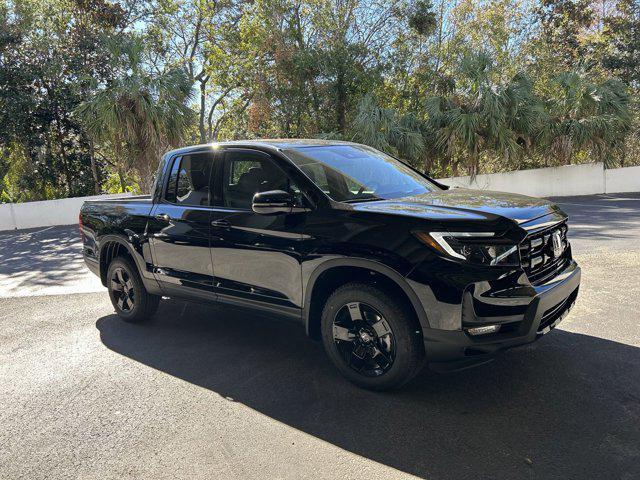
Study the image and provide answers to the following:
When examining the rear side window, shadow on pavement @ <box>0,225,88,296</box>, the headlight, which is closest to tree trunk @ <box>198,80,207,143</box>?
shadow on pavement @ <box>0,225,88,296</box>

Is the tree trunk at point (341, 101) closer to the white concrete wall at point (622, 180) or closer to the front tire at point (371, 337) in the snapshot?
the white concrete wall at point (622, 180)

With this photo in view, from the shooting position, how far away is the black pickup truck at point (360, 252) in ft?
10.4

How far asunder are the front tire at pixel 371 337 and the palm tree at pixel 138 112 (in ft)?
48.3

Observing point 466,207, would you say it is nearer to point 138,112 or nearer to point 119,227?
point 119,227

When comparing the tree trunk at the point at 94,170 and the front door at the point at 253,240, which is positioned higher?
the tree trunk at the point at 94,170

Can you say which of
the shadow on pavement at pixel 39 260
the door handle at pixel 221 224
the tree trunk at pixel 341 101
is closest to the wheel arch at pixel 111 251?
the door handle at pixel 221 224

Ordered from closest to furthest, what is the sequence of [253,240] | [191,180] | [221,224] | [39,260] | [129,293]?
[253,240], [221,224], [191,180], [129,293], [39,260]

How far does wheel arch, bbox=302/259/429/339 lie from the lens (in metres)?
3.28

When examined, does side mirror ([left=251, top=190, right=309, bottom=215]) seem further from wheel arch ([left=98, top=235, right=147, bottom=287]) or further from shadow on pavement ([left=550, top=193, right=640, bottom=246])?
shadow on pavement ([left=550, top=193, right=640, bottom=246])

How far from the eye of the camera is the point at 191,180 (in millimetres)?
4840

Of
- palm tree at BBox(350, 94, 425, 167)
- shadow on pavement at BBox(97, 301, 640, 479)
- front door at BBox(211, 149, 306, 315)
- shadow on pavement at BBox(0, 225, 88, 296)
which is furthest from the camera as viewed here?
palm tree at BBox(350, 94, 425, 167)

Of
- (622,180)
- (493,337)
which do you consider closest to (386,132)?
(622,180)

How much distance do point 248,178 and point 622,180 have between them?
62.7ft

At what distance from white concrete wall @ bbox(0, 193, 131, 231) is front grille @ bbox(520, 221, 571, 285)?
1729cm
